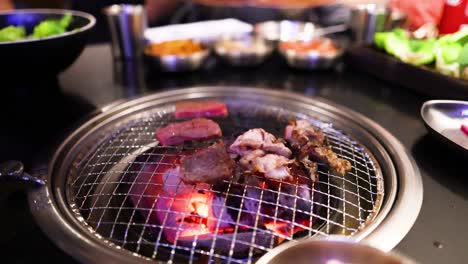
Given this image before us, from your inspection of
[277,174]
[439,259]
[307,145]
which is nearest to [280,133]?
[307,145]

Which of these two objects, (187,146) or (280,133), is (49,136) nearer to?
(187,146)

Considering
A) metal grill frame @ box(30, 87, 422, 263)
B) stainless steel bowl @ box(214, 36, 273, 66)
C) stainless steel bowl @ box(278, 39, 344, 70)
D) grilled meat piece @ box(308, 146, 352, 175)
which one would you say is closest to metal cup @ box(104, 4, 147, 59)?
stainless steel bowl @ box(214, 36, 273, 66)

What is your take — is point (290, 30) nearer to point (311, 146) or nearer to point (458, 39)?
point (458, 39)

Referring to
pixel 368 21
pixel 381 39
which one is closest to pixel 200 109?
pixel 381 39

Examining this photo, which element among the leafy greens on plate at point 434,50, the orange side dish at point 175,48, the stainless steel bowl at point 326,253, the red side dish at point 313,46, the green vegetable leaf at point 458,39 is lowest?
the stainless steel bowl at point 326,253

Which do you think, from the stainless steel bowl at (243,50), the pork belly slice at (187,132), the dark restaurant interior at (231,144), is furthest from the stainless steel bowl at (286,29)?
the pork belly slice at (187,132)

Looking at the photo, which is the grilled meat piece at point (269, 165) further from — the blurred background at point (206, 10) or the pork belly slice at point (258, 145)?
the blurred background at point (206, 10)
